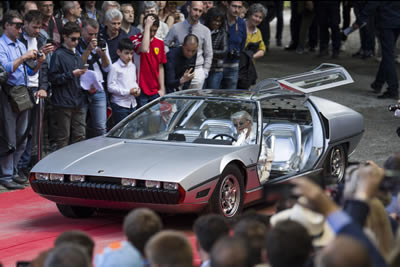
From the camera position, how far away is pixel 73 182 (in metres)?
7.22

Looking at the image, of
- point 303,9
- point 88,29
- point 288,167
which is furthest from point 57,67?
point 303,9

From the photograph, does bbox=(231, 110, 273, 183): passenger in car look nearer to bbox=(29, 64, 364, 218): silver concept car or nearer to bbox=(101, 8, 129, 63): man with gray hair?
bbox=(29, 64, 364, 218): silver concept car

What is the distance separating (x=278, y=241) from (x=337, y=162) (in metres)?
6.10

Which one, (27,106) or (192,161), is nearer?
(192,161)

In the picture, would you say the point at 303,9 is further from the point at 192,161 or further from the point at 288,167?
the point at 192,161

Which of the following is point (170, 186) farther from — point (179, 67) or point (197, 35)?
point (197, 35)

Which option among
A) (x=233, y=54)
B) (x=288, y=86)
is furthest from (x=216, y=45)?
(x=288, y=86)

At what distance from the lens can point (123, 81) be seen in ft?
33.1

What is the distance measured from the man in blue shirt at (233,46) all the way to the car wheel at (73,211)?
4622mm

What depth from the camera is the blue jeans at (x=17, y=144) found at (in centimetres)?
925

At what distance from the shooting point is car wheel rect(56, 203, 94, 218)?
772 centimetres

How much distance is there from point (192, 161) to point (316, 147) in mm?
2172

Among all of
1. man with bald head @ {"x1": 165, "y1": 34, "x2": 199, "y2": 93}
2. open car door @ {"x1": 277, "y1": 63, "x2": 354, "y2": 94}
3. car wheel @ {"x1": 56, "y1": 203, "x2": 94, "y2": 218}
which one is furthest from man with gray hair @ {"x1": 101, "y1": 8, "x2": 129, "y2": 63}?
car wheel @ {"x1": 56, "y1": 203, "x2": 94, "y2": 218}

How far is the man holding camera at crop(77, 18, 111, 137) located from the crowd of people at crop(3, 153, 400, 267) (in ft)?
20.2
